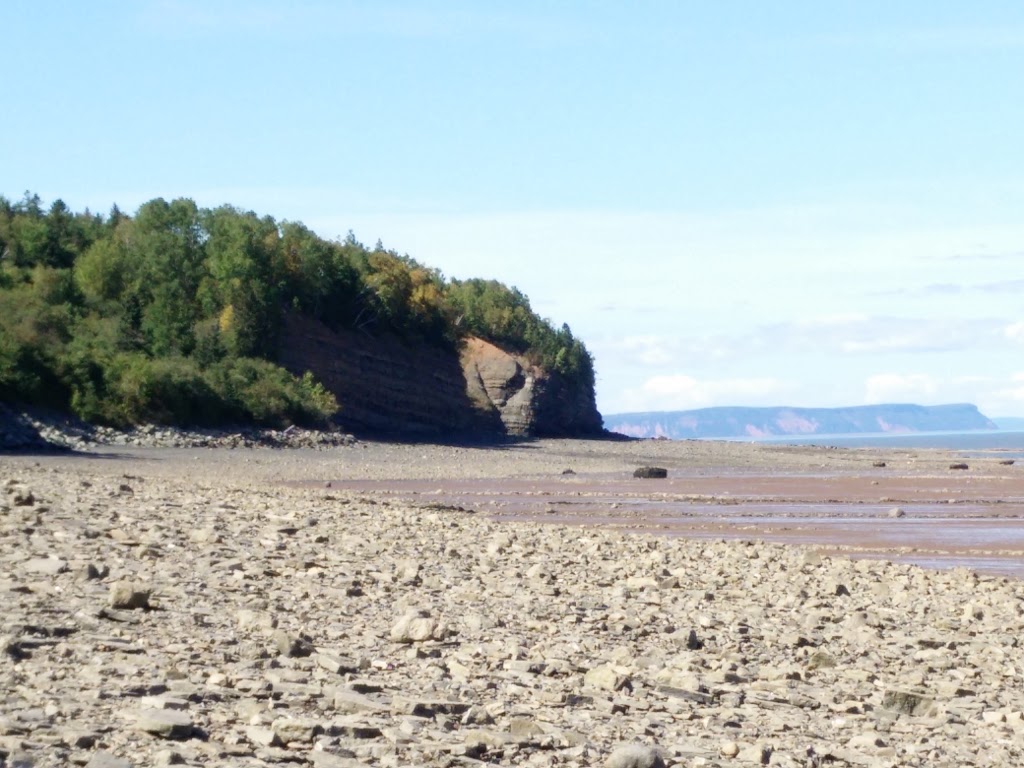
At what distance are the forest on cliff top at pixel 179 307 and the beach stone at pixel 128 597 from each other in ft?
100

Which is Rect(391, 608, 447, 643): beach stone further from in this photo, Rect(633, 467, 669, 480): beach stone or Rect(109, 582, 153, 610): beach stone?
Rect(633, 467, 669, 480): beach stone

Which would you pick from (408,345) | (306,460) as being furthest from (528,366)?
(306,460)

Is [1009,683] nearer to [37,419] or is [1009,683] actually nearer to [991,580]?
[991,580]

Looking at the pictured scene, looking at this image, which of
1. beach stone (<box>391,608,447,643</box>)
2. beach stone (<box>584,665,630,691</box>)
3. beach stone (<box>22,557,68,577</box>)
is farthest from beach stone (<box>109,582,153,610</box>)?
beach stone (<box>584,665,630,691</box>)

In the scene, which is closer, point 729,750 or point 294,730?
point 294,730

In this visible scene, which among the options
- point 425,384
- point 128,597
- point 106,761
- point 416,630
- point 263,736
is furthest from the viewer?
point 425,384

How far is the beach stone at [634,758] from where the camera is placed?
6.66 metres

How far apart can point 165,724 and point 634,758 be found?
227 cm

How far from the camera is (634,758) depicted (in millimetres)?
6688

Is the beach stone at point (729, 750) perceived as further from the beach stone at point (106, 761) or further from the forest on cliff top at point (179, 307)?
the forest on cliff top at point (179, 307)

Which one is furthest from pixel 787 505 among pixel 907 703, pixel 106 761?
pixel 106 761

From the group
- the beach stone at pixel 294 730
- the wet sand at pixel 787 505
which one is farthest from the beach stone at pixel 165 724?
the wet sand at pixel 787 505

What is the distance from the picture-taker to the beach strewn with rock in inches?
263

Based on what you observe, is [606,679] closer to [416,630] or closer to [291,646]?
[416,630]
